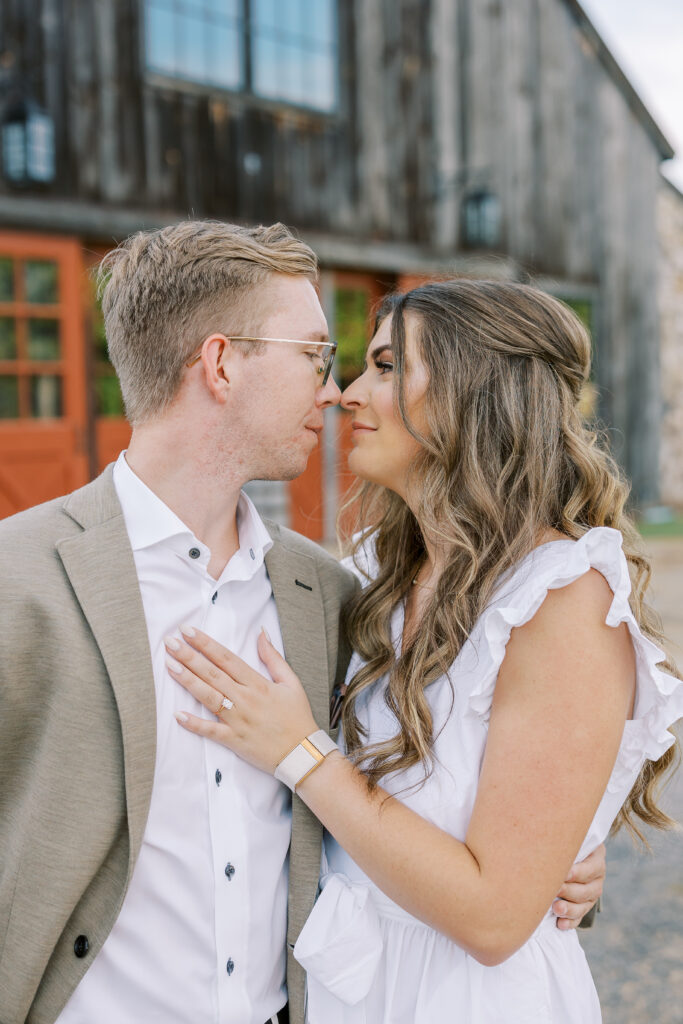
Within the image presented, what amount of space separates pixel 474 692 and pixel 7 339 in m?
5.80

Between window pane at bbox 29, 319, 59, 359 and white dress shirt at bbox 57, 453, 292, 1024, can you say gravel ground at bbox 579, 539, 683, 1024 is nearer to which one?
white dress shirt at bbox 57, 453, 292, 1024

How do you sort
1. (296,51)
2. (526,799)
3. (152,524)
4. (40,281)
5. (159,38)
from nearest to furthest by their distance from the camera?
(526,799), (152,524), (40,281), (159,38), (296,51)

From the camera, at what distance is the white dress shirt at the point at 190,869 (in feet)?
5.24

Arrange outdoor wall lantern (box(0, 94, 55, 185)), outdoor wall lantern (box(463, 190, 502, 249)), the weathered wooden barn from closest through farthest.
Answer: outdoor wall lantern (box(0, 94, 55, 185))
the weathered wooden barn
outdoor wall lantern (box(463, 190, 502, 249))

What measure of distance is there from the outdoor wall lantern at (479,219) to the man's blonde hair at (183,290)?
7.44 m

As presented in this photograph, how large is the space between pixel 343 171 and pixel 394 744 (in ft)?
23.7

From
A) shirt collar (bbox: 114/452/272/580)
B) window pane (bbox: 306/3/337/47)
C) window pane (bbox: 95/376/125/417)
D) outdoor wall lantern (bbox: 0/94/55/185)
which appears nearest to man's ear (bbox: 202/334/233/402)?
shirt collar (bbox: 114/452/272/580)

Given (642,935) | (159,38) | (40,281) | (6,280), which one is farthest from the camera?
(159,38)

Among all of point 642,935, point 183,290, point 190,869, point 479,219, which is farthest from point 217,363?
point 479,219

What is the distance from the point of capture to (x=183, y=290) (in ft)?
6.18

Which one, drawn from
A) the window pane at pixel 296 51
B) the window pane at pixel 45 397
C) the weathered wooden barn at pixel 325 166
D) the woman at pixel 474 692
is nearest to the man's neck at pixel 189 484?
the woman at pixel 474 692

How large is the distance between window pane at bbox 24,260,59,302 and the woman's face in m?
5.15

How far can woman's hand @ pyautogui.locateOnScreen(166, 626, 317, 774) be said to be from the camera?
164 centimetres

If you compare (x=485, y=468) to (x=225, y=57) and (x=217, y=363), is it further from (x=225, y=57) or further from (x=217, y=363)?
(x=225, y=57)
